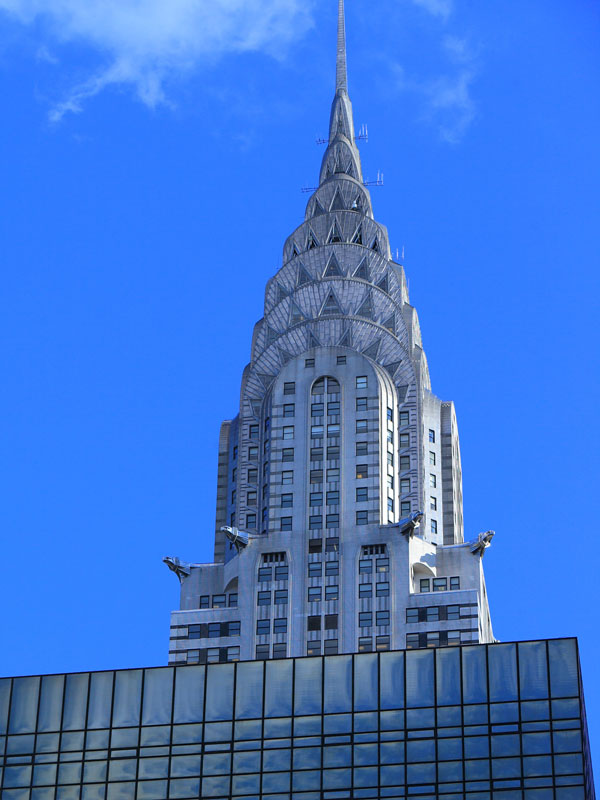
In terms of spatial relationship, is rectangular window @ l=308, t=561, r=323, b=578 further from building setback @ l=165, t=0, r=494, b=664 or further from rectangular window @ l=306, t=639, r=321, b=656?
rectangular window @ l=306, t=639, r=321, b=656

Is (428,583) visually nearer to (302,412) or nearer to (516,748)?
(302,412)

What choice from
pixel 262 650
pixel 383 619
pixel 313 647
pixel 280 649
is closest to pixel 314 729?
pixel 313 647

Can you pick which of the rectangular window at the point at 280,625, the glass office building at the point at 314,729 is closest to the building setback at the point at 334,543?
the rectangular window at the point at 280,625

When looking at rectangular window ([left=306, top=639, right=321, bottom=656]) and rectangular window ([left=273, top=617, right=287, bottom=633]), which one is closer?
rectangular window ([left=306, top=639, right=321, bottom=656])

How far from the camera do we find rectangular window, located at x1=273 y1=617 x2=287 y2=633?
183250 mm

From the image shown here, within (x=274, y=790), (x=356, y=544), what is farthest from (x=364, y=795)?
(x=356, y=544)

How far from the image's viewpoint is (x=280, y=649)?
182 metres

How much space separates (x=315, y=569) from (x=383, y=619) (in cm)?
938

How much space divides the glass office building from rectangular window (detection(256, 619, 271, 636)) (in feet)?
208

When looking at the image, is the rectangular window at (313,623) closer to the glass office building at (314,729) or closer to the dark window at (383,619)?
the dark window at (383,619)

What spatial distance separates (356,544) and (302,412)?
16.8 meters

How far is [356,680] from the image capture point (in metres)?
118

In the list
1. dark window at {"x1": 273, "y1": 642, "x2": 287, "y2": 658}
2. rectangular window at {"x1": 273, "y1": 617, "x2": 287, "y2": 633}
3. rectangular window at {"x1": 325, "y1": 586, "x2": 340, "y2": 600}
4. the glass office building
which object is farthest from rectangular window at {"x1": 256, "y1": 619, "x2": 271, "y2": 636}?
the glass office building

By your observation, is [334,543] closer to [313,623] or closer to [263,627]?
[313,623]
